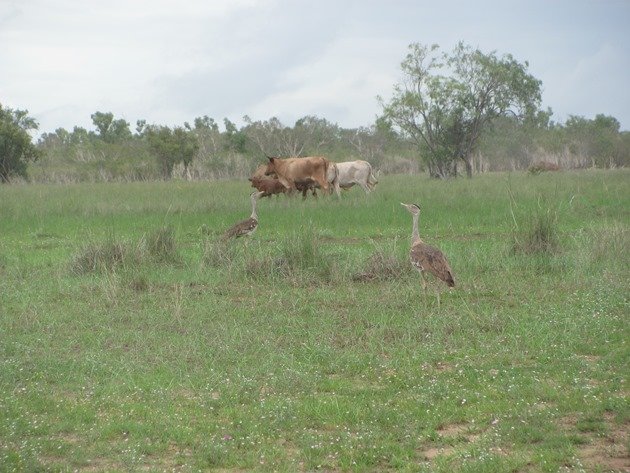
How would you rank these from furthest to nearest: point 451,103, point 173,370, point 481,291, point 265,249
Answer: point 451,103, point 265,249, point 481,291, point 173,370

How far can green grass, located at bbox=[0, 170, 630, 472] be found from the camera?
217 inches

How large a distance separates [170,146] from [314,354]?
34.5m

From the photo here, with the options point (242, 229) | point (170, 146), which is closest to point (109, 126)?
point (170, 146)

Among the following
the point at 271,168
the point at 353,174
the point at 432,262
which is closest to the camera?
the point at 432,262

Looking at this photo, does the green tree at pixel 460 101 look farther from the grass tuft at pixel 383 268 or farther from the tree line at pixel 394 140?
the grass tuft at pixel 383 268

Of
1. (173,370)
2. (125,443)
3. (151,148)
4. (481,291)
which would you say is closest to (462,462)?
(125,443)

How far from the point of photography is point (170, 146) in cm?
4097

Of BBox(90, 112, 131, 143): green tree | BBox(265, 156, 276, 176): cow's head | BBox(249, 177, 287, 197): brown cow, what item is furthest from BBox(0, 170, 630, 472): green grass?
BBox(90, 112, 131, 143): green tree

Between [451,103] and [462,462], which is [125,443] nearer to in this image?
[462,462]

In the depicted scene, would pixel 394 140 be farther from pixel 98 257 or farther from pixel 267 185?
pixel 98 257

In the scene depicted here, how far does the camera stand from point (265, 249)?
12812 millimetres

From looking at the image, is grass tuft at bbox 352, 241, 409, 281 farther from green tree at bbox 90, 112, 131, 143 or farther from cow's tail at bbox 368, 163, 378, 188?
green tree at bbox 90, 112, 131, 143

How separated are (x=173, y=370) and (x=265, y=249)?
5.63 meters

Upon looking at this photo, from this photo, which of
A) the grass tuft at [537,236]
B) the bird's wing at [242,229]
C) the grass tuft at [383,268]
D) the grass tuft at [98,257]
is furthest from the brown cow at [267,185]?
the grass tuft at [383,268]
